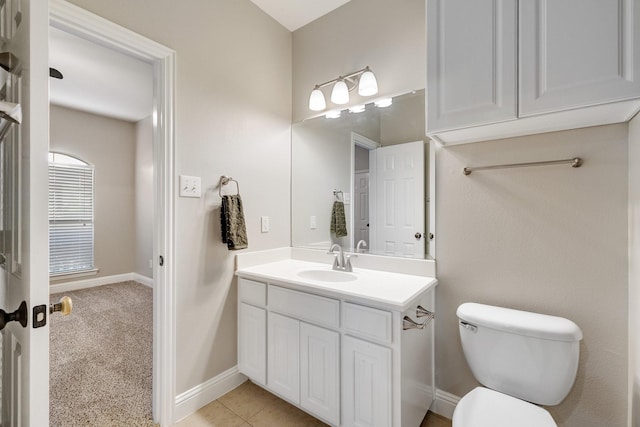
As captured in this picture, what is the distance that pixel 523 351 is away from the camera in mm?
1233

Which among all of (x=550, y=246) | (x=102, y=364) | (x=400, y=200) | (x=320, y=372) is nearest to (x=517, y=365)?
(x=550, y=246)

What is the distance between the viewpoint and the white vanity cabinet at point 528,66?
100 cm

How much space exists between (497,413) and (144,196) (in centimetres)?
488

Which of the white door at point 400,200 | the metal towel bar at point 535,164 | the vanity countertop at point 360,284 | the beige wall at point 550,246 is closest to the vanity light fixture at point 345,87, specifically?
the white door at point 400,200

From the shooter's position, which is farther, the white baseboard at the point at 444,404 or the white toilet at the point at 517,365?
the white baseboard at the point at 444,404

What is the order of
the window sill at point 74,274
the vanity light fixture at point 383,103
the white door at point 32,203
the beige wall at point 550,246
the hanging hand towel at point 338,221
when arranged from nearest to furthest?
the white door at point 32,203 < the beige wall at point 550,246 < the vanity light fixture at point 383,103 < the hanging hand towel at point 338,221 < the window sill at point 74,274

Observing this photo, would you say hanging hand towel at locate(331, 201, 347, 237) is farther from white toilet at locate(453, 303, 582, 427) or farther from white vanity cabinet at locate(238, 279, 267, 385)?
white toilet at locate(453, 303, 582, 427)

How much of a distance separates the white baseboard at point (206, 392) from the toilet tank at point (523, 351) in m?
1.45

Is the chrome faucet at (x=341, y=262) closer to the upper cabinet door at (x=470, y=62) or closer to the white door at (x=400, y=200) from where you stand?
the white door at (x=400, y=200)

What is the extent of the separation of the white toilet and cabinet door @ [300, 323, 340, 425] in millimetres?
575

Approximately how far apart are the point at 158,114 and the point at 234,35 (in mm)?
798

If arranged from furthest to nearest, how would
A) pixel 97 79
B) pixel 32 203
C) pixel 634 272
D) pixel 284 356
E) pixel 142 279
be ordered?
pixel 142 279
pixel 97 79
pixel 284 356
pixel 634 272
pixel 32 203

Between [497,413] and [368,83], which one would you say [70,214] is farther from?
[497,413]

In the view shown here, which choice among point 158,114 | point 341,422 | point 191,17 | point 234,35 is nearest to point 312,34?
point 234,35
